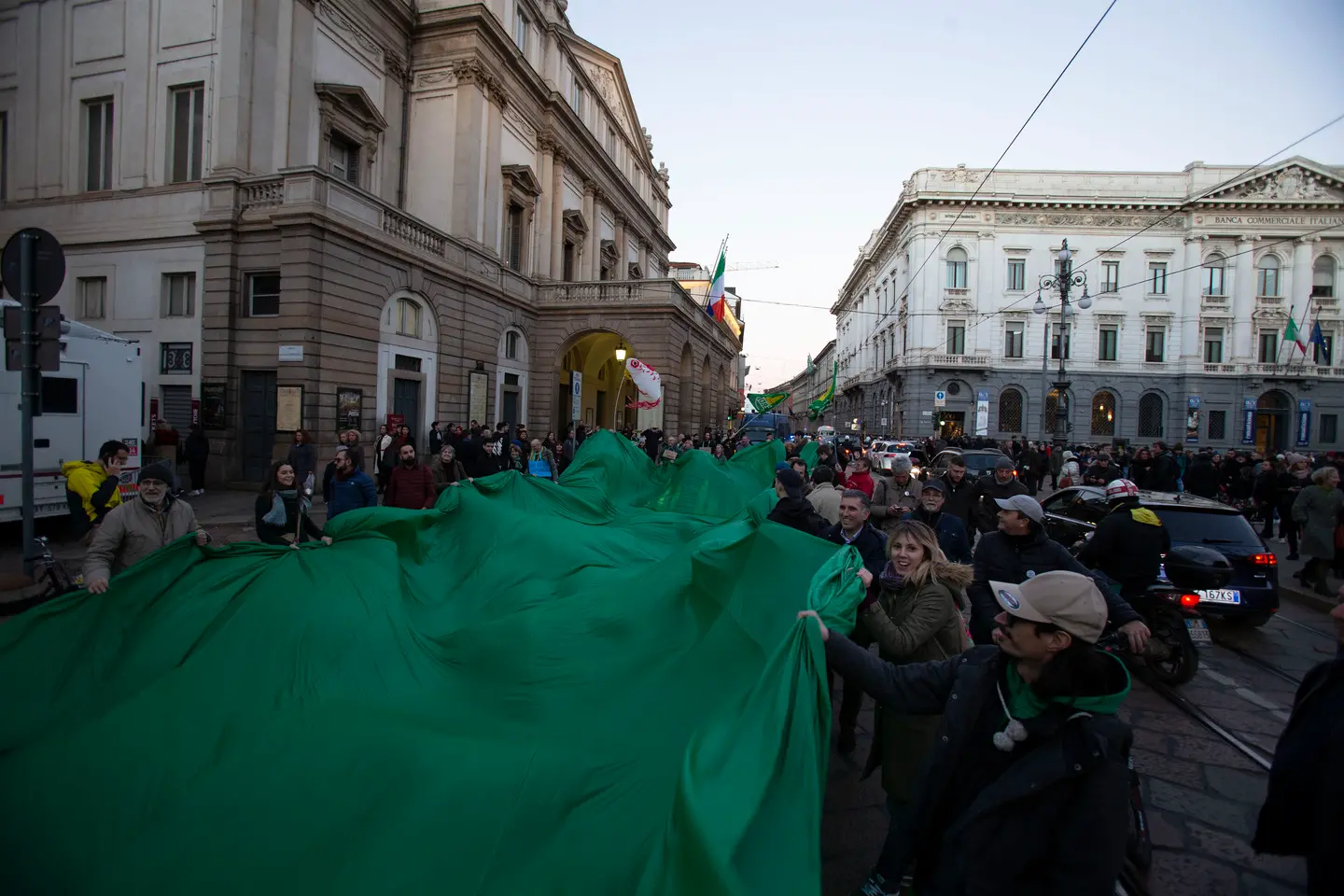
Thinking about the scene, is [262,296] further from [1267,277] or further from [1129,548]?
[1267,277]

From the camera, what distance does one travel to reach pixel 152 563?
3.86m

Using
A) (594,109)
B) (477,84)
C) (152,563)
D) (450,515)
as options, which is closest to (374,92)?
(477,84)

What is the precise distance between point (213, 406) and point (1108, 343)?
50523 mm

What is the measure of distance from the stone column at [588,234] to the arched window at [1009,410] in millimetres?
29678

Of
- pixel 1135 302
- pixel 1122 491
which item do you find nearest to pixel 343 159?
pixel 1122 491

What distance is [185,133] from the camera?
18.1 m

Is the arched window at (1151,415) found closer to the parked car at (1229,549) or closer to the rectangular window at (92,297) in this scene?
the parked car at (1229,549)

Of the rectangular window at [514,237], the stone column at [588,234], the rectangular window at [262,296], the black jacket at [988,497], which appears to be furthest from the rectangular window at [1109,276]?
the rectangular window at [262,296]

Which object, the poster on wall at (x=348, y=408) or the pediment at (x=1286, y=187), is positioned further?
the pediment at (x=1286, y=187)

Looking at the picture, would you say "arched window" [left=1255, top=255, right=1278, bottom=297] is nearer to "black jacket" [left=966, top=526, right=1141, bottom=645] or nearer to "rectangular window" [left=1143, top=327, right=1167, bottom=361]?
"rectangular window" [left=1143, top=327, right=1167, bottom=361]

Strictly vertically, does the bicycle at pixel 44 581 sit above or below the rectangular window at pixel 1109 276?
below

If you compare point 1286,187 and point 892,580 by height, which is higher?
point 1286,187

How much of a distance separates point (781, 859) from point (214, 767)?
6.62ft

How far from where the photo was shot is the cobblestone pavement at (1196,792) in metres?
3.29
